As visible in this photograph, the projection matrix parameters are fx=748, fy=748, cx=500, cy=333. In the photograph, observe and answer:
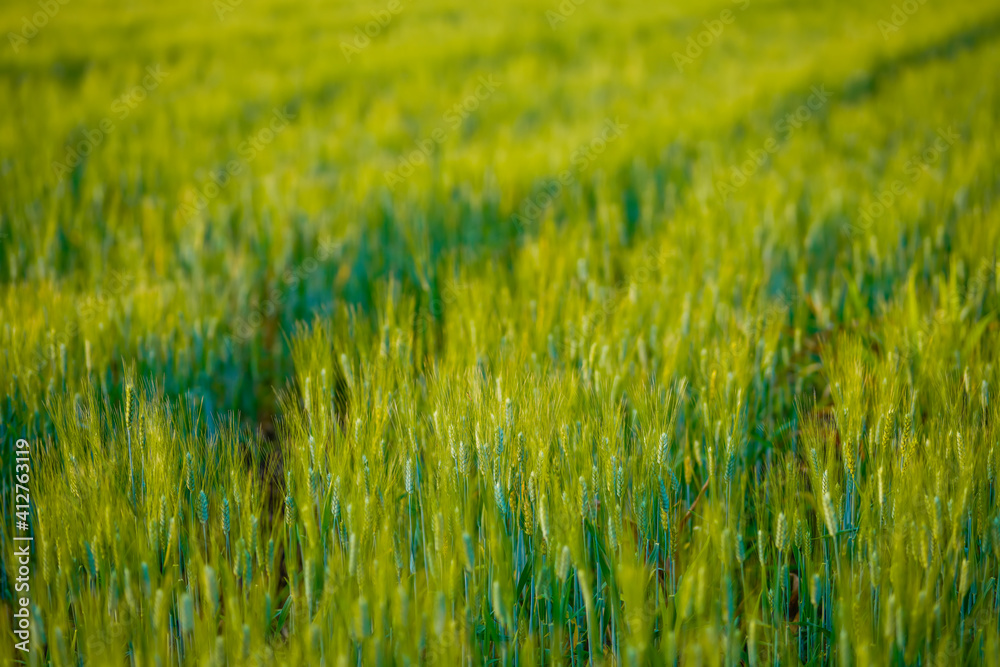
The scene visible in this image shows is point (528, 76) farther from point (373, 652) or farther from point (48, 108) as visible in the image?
point (373, 652)

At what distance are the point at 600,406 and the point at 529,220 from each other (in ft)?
5.27

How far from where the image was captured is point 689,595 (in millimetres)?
986

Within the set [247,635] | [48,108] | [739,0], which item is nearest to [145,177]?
[48,108]
